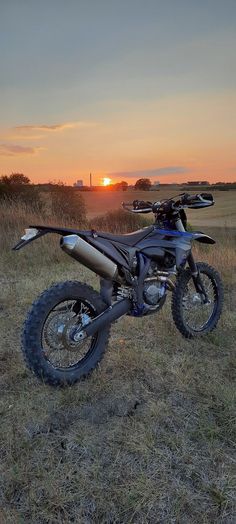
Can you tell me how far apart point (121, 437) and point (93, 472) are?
335mm

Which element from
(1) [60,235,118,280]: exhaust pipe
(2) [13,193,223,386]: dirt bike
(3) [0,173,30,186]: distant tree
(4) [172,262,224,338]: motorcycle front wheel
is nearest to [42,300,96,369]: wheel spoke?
(2) [13,193,223,386]: dirt bike

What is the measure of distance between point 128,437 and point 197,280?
6.22 feet

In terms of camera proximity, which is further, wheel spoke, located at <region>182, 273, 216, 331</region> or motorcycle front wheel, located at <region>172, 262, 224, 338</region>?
wheel spoke, located at <region>182, 273, 216, 331</region>

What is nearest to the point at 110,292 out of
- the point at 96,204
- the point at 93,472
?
the point at 93,472

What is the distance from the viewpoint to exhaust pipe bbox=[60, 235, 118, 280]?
2.89 metres

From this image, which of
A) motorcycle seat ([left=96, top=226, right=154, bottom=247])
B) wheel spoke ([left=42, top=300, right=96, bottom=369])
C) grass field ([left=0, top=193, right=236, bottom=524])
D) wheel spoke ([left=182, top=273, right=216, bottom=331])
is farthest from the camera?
wheel spoke ([left=182, top=273, right=216, bottom=331])

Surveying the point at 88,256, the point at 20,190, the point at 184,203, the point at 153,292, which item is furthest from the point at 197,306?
the point at 20,190

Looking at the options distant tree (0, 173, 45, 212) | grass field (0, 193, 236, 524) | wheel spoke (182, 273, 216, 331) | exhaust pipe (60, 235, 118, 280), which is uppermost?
distant tree (0, 173, 45, 212)

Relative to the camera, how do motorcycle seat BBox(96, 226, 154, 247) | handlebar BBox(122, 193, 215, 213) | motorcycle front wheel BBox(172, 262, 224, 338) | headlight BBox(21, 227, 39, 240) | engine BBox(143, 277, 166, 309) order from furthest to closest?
motorcycle front wheel BBox(172, 262, 224, 338) < handlebar BBox(122, 193, 215, 213) < engine BBox(143, 277, 166, 309) < motorcycle seat BBox(96, 226, 154, 247) < headlight BBox(21, 227, 39, 240)

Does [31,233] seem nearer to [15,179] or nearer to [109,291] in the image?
[109,291]

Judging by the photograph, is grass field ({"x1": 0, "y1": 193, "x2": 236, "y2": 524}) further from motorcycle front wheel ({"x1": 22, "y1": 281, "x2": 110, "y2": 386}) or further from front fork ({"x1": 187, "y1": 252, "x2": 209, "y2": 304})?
front fork ({"x1": 187, "y1": 252, "x2": 209, "y2": 304})

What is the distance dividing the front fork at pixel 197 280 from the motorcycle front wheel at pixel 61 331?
3.72 feet

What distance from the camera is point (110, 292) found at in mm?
3256

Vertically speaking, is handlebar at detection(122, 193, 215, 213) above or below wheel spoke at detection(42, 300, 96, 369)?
above
